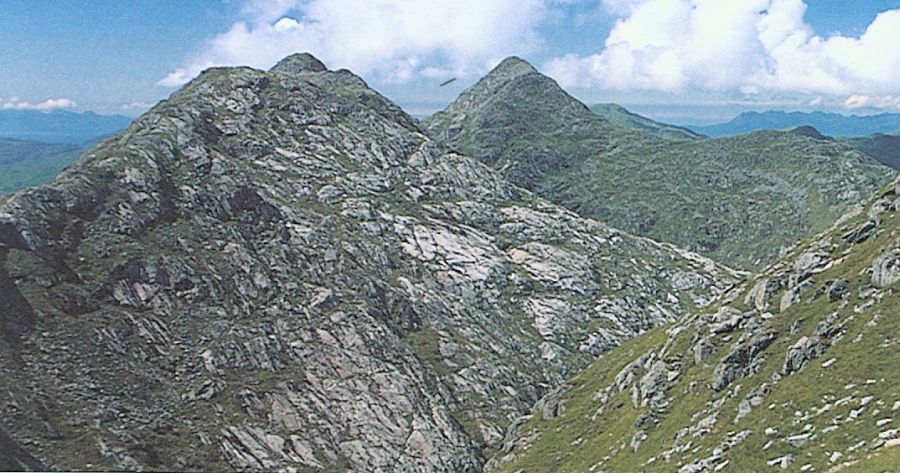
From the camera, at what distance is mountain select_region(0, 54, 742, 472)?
104 meters

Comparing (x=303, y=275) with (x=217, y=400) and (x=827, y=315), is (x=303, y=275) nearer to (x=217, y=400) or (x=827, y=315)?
(x=217, y=400)

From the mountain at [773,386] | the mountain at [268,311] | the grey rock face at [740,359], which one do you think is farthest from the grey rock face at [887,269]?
the mountain at [268,311]

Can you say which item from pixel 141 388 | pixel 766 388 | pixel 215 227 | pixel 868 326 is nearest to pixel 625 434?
pixel 766 388

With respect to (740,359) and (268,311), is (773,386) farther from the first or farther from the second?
(268,311)

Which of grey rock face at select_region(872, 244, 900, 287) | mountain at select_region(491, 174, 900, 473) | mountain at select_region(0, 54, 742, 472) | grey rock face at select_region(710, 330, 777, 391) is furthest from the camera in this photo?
mountain at select_region(0, 54, 742, 472)

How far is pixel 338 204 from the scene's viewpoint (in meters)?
177

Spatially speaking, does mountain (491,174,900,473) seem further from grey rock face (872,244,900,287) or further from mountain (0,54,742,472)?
mountain (0,54,742,472)

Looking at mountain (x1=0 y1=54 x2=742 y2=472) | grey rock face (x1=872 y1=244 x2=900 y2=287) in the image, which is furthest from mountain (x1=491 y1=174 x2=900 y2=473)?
mountain (x1=0 y1=54 x2=742 y2=472)

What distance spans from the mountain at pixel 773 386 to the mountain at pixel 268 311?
27913 mm

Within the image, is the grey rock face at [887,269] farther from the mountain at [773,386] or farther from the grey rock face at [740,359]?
the grey rock face at [740,359]

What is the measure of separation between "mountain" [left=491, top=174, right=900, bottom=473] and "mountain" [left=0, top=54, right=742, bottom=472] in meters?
27.9

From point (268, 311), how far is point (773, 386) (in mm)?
97769

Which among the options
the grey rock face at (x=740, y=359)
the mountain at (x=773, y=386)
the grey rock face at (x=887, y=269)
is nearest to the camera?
the mountain at (x=773, y=386)

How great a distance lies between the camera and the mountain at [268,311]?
10356 cm
